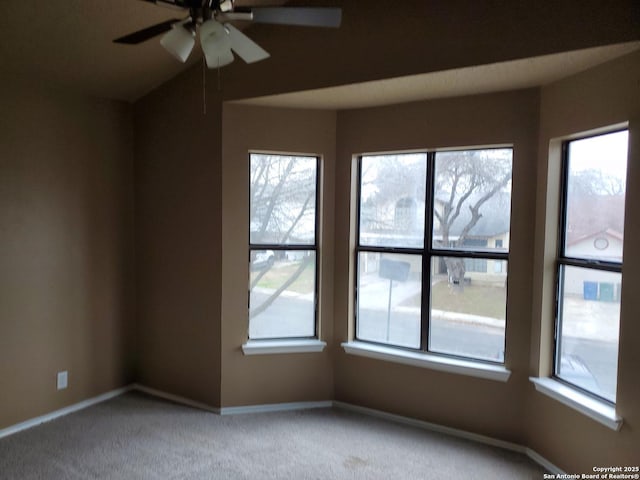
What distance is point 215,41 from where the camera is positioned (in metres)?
1.76

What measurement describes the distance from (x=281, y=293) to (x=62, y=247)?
1.68 meters

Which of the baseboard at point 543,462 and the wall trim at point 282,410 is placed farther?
the wall trim at point 282,410

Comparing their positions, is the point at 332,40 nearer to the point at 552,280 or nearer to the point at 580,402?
the point at 552,280

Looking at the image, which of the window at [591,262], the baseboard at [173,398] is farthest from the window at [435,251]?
the baseboard at [173,398]

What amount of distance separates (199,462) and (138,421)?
795mm

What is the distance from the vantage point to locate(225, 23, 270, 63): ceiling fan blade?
178 cm

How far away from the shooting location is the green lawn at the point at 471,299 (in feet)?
9.77

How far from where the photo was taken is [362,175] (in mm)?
3402

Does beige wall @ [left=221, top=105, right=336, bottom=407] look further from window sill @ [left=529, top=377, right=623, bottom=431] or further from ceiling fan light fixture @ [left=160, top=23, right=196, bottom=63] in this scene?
window sill @ [left=529, top=377, right=623, bottom=431]

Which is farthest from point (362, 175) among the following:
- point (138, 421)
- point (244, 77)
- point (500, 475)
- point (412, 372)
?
point (138, 421)

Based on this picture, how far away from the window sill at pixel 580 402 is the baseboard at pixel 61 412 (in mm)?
3240

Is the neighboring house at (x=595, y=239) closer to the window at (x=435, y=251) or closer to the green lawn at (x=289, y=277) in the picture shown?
the window at (x=435, y=251)

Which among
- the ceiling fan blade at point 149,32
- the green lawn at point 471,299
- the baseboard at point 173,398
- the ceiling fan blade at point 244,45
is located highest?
the ceiling fan blade at point 149,32

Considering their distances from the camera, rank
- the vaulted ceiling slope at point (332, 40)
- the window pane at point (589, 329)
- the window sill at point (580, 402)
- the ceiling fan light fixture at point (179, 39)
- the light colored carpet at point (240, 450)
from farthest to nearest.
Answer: the light colored carpet at point (240, 450)
the window pane at point (589, 329)
the window sill at point (580, 402)
the vaulted ceiling slope at point (332, 40)
the ceiling fan light fixture at point (179, 39)
